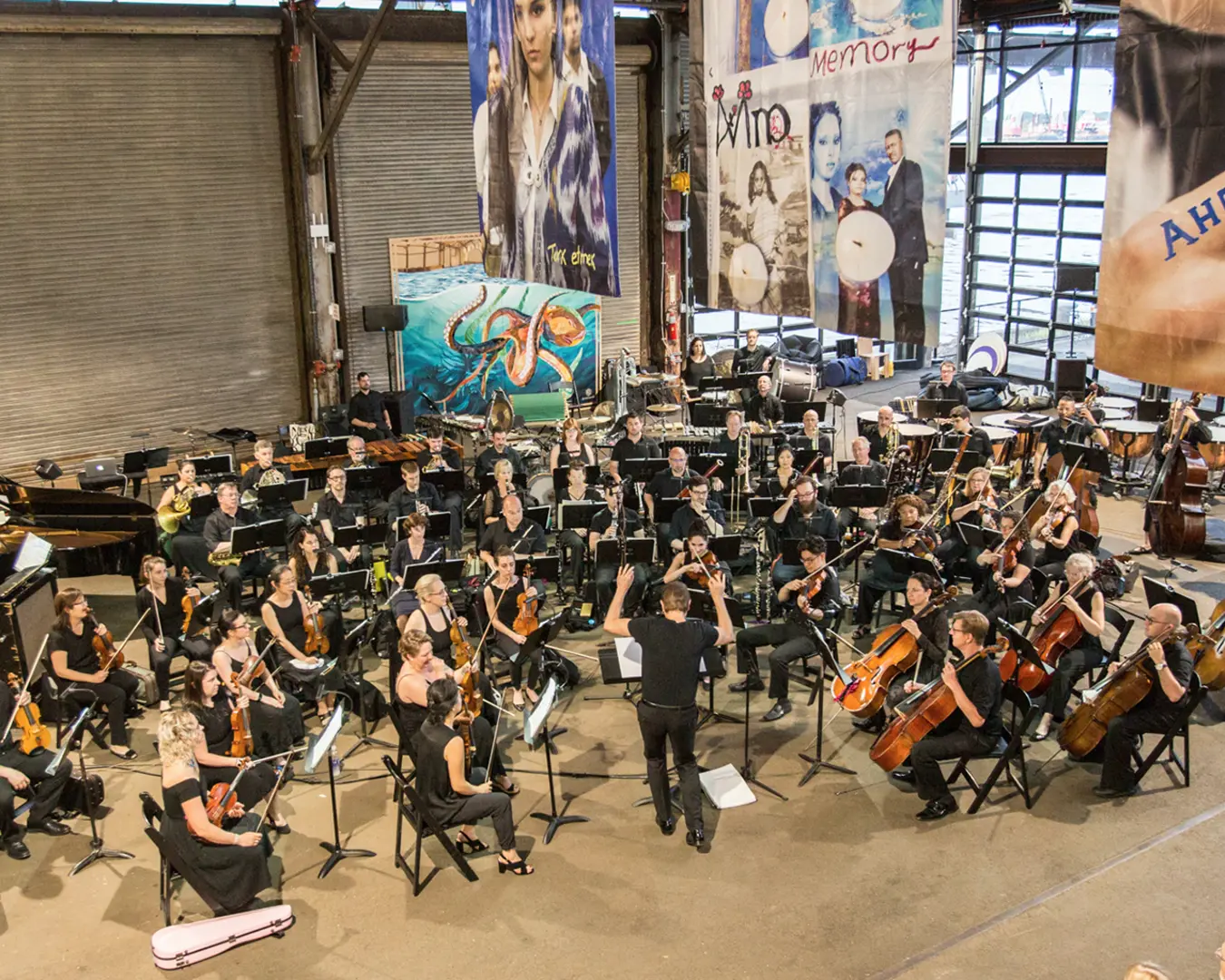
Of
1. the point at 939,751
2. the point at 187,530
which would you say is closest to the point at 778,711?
the point at 939,751

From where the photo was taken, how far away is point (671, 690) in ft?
24.5

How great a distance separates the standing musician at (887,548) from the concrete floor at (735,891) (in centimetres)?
225

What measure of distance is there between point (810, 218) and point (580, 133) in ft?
10.3

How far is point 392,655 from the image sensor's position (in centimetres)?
878

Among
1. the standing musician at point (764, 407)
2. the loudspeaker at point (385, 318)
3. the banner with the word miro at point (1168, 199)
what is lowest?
the standing musician at point (764, 407)

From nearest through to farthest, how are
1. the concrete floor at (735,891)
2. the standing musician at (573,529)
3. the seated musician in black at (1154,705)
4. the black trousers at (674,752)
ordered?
1. the concrete floor at (735,891)
2. the black trousers at (674,752)
3. the seated musician in black at (1154,705)
4. the standing musician at (573,529)

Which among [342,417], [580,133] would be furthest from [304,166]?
[580,133]

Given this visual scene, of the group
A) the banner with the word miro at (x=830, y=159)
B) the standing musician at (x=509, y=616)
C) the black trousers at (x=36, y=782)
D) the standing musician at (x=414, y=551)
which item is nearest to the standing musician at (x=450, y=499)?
the standing musician at (x=414, y=551)

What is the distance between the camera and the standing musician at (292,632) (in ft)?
30.3

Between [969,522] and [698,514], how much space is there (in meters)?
2.46

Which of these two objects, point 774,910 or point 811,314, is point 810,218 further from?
point 774,910

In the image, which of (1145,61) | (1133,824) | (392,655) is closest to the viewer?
(1145,61)

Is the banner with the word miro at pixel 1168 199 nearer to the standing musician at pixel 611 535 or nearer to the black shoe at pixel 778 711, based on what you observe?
the black shoe at pixel 778 711

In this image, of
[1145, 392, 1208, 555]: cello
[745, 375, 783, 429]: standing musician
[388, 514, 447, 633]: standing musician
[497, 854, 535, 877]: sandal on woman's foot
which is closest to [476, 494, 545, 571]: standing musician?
[388, 514, 447, 633]: standing musician
